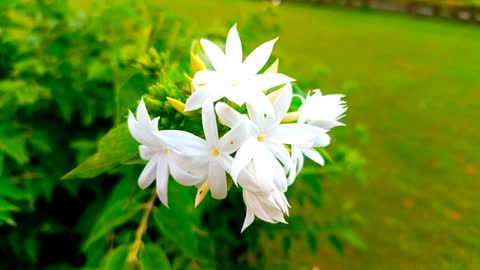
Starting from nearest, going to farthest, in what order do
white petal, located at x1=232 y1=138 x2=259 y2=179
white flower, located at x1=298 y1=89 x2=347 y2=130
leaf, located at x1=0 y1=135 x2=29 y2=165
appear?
white petal, located at x1=232 y1=138 x2=259 y2=179 < white flower, located at x1=298 y1=89 x2=347 y2=130 < leaf, located at x1=0 y1=135 x2=29 y2=165

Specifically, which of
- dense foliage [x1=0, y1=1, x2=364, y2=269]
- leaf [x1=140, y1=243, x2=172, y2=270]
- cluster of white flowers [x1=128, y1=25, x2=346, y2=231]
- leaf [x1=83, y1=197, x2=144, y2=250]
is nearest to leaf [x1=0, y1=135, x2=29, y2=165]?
dense foliage [x1=0, y1=1, x2=364, y2=269]

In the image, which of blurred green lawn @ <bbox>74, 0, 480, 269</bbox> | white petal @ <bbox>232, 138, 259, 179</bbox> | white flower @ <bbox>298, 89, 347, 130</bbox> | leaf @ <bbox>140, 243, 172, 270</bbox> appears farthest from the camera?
blurred green lawn @ <bbox>74, 0, 480, 269</bbox>

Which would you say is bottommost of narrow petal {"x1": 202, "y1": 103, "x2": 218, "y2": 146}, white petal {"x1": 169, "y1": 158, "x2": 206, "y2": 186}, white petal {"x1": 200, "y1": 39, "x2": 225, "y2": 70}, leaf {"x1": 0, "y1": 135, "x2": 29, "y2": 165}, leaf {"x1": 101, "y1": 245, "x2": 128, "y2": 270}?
leaf {"x1": 101, "y1": 245, "x2": 128, "y2": 270}

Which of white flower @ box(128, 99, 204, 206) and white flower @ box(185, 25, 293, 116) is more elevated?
white flower @ box(185, 25, 293, 116)

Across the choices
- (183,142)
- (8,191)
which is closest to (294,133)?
(183,142)

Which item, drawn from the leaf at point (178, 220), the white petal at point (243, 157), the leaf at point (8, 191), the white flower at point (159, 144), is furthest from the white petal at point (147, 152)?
the leaf at point (8, 191)

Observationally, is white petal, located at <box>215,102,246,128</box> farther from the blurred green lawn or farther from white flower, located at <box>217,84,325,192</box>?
the blurred green lawn

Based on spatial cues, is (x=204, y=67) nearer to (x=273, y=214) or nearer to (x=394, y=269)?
(x=273, y=214)
